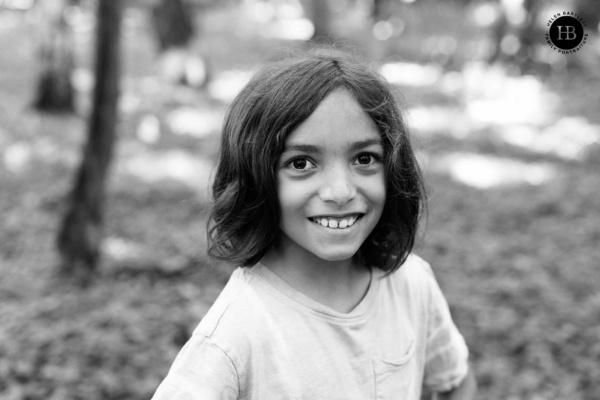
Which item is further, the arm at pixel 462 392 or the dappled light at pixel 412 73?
the dappled light at pixel 412 73

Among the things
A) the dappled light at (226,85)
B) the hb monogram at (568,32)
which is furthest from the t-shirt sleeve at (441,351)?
the dappled light at (226,85)

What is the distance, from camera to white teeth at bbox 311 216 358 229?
4.85 feet

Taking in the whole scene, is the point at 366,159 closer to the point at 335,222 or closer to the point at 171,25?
the point at 335,222

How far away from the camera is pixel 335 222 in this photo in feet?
4.85

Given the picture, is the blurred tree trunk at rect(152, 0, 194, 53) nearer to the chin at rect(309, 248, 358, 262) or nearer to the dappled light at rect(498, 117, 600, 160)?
the dappled light at rect(498, 117, 600, 160)

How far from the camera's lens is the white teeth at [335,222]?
1.48 m

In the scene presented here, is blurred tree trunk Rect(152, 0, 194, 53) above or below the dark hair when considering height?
above

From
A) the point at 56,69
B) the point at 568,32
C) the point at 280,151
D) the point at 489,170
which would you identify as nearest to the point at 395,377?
the point at 280,151

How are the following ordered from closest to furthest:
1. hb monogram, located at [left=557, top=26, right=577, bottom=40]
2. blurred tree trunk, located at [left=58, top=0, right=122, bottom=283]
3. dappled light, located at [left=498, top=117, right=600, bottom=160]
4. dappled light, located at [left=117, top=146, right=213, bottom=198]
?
blurred tree trunk, located at [left=58, top=0, right=122, bottom=283], hb monogram, located at [left=557, top=26, right=577, bottom=40], dappled light, located at [left=117, top=146, right=213, bottom=198], dappled light, located at [left=498, top=117, right=600, bottom=160]

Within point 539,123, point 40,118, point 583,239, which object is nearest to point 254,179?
point 583,239

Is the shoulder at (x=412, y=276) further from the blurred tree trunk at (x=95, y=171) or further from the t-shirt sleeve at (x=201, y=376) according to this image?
the blurred tree trunk at (x=95, y=171)

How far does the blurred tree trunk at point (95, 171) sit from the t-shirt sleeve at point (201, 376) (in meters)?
3.89

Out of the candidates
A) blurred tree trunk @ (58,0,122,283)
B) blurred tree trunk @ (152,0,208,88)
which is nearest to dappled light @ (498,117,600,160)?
blurred tree trunk @ (152,0,208,88)

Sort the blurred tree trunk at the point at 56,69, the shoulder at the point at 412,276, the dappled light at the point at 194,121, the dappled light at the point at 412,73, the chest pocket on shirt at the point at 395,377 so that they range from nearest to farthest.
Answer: the chest pocket on shirt at the point at 395,377, the shoulder at the point at 412,276, the dappled light at the point at 194,121, the blurred tree trunk at the point at 56,69, the dappled light at the point at 412,73
